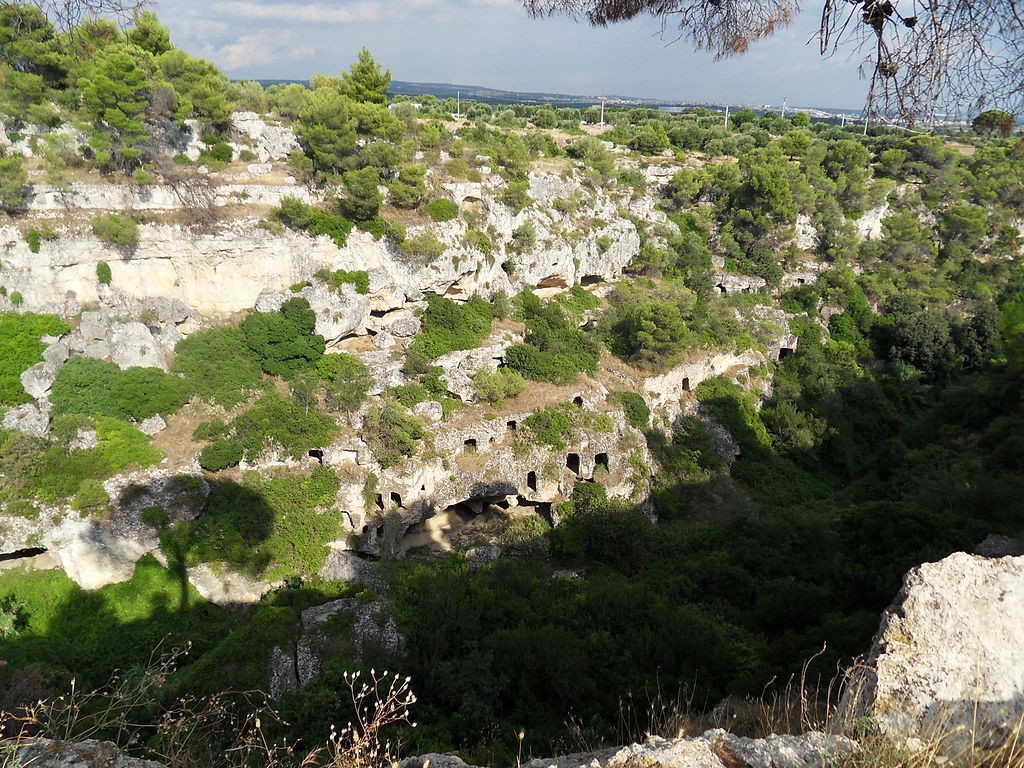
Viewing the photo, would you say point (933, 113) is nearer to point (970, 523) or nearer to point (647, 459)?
point (970, 523)

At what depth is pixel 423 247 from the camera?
2334 centimetres

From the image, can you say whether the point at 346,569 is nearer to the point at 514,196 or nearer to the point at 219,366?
the point at 219,366

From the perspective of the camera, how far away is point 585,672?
10.6m

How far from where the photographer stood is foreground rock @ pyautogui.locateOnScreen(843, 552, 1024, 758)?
3.32 m

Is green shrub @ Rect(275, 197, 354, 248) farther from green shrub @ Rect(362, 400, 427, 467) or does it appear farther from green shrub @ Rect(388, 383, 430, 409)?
green shrub @ Rect(362, 400, 427, 467)

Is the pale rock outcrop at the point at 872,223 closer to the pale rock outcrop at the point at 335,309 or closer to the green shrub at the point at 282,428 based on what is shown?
the pale rock outcrop at the point at 335,309

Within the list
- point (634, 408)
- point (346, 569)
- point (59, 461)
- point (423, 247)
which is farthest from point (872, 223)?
point (59, 461)

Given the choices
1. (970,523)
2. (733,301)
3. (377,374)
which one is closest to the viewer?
(970,523)

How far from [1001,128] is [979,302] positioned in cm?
3878

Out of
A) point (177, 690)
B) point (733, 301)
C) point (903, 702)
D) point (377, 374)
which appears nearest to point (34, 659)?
point (177, 690)

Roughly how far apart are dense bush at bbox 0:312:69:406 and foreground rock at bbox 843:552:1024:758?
2288 centimetres

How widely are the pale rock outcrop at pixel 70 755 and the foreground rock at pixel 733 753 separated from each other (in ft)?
6.98

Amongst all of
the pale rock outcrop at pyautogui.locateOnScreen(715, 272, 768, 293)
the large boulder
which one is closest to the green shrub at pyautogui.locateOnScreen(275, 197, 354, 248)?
the pale rock outcrop at pyautogui.locateOnScreen(715, 272, 768, 293)

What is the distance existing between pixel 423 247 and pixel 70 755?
21.8 meters
